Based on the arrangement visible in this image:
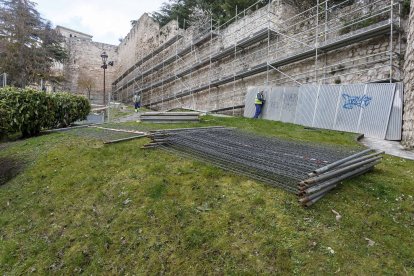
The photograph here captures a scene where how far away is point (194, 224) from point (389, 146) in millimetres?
5361

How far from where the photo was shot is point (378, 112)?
23.9ft

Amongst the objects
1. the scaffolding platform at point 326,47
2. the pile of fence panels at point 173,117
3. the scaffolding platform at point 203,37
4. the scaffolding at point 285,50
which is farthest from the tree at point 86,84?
the pile of fence panels at point 173,117

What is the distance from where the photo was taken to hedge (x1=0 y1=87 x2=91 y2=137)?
7.08m

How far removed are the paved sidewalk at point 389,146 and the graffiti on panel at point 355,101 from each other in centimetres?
95

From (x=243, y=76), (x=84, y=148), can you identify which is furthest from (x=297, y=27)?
(x=84, y=148)

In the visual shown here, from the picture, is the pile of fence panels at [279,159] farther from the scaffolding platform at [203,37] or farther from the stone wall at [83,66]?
the stone wall at [83,66]

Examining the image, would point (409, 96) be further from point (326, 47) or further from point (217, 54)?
point (217, 54)

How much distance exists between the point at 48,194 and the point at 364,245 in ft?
13.9

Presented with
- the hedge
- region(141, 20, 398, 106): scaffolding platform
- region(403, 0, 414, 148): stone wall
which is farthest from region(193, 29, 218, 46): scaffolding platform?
region(403, 0, 414, 148): stone wall

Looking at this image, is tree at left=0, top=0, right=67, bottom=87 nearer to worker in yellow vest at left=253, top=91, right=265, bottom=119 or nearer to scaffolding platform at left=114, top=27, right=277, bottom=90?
scaffolding platform at left=114, top=27, right=277, bottom=90

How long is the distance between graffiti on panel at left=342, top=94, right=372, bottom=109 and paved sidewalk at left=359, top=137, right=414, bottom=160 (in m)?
0.95

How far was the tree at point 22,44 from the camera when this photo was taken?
62.0ft

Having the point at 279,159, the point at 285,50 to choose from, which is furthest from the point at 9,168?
the point at 285,50

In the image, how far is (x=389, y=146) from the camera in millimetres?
6398
